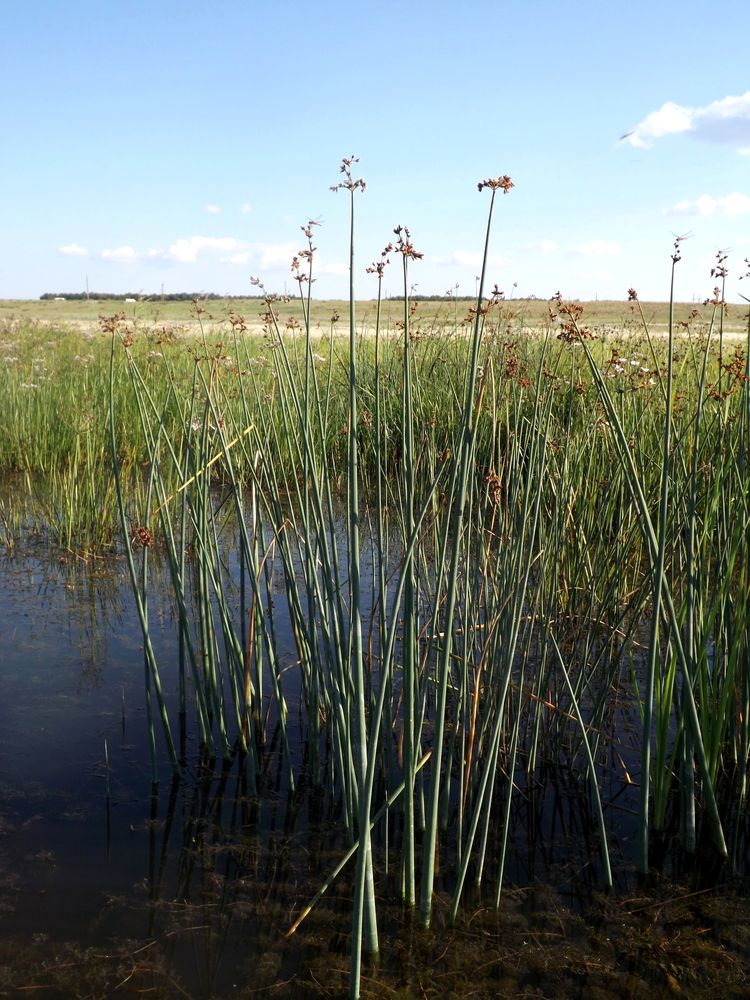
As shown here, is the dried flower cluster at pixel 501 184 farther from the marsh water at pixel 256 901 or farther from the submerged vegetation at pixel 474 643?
the marsh water at pixel 256 901

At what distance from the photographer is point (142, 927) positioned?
1779 millimetres

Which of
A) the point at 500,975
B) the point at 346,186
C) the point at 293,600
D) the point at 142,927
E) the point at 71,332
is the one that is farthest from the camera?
the point at 71,332

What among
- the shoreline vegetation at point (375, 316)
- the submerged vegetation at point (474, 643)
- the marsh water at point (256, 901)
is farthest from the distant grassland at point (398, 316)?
the marsh water at point (256, 901)

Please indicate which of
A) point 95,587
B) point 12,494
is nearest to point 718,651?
point 95,587

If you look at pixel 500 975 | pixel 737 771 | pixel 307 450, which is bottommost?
pixel 500 975

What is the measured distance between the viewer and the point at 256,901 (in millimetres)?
1862

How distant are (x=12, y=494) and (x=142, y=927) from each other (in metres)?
4.00

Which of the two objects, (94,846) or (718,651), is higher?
(718,651)

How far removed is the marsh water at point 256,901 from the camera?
1.65 meters

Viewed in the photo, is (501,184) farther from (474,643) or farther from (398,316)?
(398,316)

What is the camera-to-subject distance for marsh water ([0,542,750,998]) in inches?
65.1

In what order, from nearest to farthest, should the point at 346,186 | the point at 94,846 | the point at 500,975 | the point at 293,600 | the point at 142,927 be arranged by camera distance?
the point at 346,186, the point at 500,975, the point at 142,927, the point at 94,846, the point at 293,600

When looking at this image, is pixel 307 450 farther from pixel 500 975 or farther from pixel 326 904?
pixel 500 975

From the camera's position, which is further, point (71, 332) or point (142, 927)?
point (71, 332)
